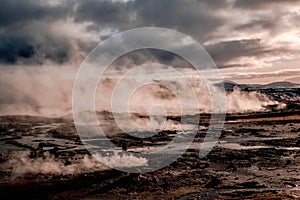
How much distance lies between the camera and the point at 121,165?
18.4 meters

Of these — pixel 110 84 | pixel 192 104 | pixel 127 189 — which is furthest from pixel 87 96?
pixel 127 189

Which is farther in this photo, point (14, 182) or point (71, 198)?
point (14, 182)

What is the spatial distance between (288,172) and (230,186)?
3995mm

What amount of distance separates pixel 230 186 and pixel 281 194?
2086 millimetres

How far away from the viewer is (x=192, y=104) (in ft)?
209

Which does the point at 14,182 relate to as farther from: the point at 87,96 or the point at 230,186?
the point at 87,96

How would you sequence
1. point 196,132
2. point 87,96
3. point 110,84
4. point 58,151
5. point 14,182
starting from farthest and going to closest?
point 110,84 < point 87,96 < point 196,132 < point 58,151 < point 14,182

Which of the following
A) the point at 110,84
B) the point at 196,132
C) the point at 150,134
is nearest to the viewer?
the point at 150,134

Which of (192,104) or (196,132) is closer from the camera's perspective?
(196,132)

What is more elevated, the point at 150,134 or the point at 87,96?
the point at 87,96

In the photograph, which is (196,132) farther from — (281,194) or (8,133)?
(281,194)

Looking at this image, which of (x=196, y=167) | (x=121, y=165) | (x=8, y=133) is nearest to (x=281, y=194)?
(x=196, y=167)

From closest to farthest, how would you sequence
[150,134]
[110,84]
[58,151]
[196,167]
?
1. [196,167]
2. [58,151]
3. [150,134]
4. [110,84]

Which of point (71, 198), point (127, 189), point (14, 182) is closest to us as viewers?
point (71, 198)
